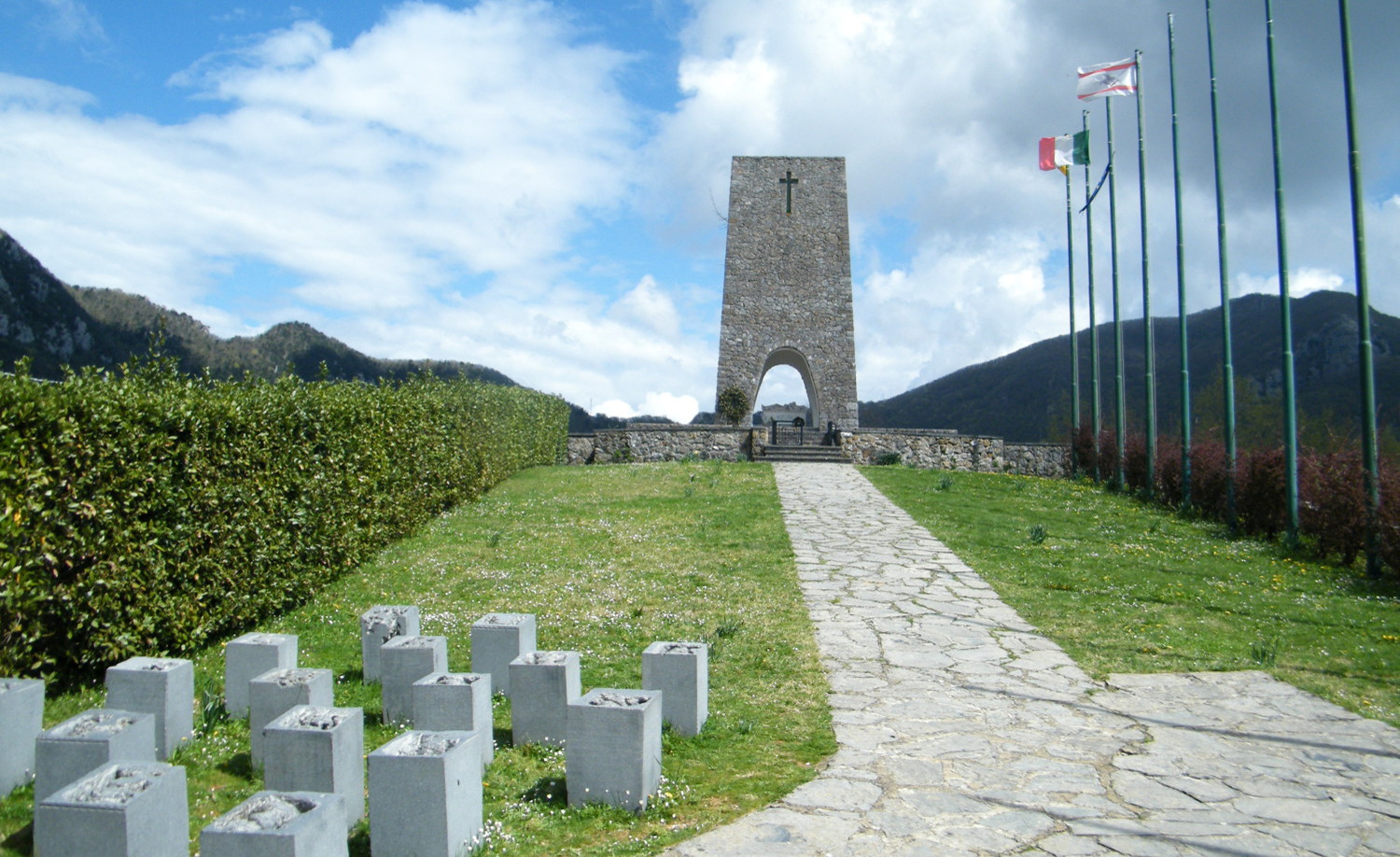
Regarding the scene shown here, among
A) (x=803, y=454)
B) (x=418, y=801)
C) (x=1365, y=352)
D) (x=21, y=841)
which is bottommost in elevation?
(x=21, y=841)

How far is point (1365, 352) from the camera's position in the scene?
Result: 915 cm

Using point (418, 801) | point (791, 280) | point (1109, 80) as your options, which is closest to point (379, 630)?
point (418, 801)

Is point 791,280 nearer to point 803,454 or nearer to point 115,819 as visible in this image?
point 803,454

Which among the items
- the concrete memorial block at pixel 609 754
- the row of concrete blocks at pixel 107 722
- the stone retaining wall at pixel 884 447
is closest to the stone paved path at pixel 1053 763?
the concrete memorial block at pixel 609 754

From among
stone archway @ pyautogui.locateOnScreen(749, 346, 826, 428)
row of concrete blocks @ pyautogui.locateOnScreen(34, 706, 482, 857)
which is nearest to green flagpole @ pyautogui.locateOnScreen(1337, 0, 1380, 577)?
row of concrete blocks @ pyautogui.locateOnScreen(34, 706, 482, 857)

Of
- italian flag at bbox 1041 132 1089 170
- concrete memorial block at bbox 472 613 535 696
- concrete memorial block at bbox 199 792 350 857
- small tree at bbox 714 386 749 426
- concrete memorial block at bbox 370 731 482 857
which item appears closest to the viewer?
A: concrete memorial block at bbox 199 792 350 857

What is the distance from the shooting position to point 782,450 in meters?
22.6

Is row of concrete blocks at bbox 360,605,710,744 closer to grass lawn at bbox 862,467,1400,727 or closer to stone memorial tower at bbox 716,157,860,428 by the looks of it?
Result: grass lawn at bbox 862,467,1400,727

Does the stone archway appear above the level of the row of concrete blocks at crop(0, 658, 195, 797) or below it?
above

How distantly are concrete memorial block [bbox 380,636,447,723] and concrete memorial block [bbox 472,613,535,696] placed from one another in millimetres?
367

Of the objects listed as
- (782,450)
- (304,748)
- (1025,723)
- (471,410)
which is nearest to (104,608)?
(304,748)

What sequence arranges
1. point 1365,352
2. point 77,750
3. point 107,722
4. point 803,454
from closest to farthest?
point 77,750, point 107,722, point 1365,352, point 803,454

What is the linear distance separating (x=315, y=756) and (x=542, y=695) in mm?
1123

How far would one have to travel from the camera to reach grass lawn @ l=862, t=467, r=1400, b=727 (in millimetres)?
6043
